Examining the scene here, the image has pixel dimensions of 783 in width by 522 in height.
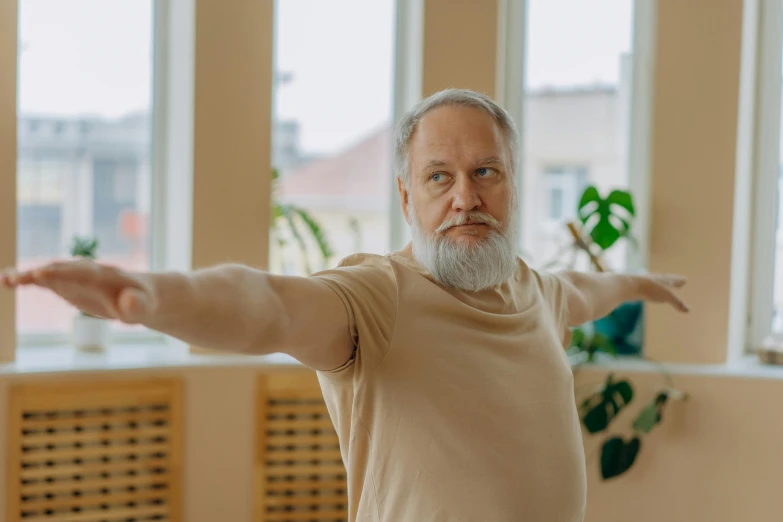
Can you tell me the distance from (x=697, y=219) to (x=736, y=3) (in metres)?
0.84

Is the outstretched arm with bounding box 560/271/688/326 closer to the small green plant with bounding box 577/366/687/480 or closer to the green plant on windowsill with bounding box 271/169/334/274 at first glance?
the small green plant with bounding box 577/366/687/480

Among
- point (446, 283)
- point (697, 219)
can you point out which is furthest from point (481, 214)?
point (697, 219)

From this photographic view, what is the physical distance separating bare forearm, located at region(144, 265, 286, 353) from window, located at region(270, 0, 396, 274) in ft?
7.74

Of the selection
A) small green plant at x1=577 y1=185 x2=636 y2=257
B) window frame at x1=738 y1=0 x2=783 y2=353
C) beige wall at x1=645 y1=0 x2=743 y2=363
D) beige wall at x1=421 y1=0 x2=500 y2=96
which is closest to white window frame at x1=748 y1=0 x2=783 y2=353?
window frame at x1=738 y1=0 x2=783 y2=353

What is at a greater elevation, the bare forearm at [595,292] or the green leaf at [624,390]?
the bare forearm at [595,292]

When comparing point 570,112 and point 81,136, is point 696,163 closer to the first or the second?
point 570,112

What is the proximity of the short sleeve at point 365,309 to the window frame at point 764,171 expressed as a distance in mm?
2642

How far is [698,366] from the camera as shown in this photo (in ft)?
10.8

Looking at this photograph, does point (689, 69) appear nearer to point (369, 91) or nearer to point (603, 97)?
point (603, 97)

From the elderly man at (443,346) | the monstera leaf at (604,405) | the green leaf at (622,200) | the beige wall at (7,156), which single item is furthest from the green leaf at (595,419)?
the beige wall at (7,156)

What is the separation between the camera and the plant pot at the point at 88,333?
3238 millimetres

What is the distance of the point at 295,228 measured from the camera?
354cm

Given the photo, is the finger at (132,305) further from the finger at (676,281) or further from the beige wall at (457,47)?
the beige wall at (457,47)

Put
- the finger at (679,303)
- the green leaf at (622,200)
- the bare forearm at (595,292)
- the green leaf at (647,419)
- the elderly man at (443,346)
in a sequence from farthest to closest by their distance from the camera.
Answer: the green leaf at (622,200) → the green leaf at (647,419) → the finger at (679,303) → the bare forearm at (595,292) → the elderly man at (443,346)
